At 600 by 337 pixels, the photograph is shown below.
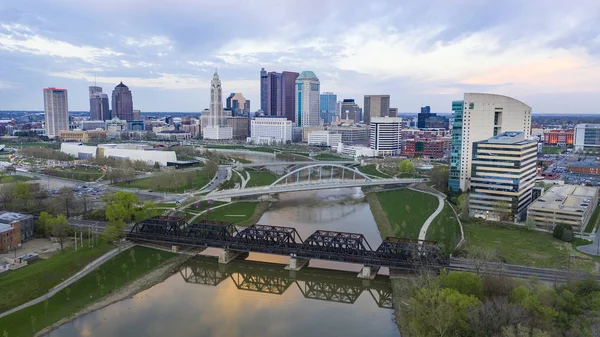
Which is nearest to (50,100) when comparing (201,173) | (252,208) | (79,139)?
(79,139)

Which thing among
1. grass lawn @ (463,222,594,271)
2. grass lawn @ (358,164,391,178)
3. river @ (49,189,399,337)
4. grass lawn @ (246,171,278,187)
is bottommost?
river @ (49,189,399,337)

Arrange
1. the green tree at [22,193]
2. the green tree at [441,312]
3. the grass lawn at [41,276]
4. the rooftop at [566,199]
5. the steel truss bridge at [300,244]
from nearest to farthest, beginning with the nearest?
the green tree at [441,312]
the grass lawn at [41,276]
the steel truss bridge at [300,244]
the rooftop at [566,199]
the green tree at [22,193]

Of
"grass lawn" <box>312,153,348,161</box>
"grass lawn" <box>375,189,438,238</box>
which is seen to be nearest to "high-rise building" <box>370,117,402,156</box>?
"grass lawn" <box>312,153,348,161</box>

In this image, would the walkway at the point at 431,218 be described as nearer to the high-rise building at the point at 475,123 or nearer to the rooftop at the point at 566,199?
the high-rise building at the point at 475,123

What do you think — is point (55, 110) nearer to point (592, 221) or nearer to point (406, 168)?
point (406, 168)

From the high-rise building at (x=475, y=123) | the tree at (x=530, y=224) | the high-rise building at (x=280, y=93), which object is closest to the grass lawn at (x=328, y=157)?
the high-rise building at (x=475, y=123)

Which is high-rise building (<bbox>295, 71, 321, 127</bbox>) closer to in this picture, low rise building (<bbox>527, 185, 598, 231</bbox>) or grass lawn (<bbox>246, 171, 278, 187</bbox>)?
grass lawn (<bbox>246, 171, 278, 187</bbox>)
